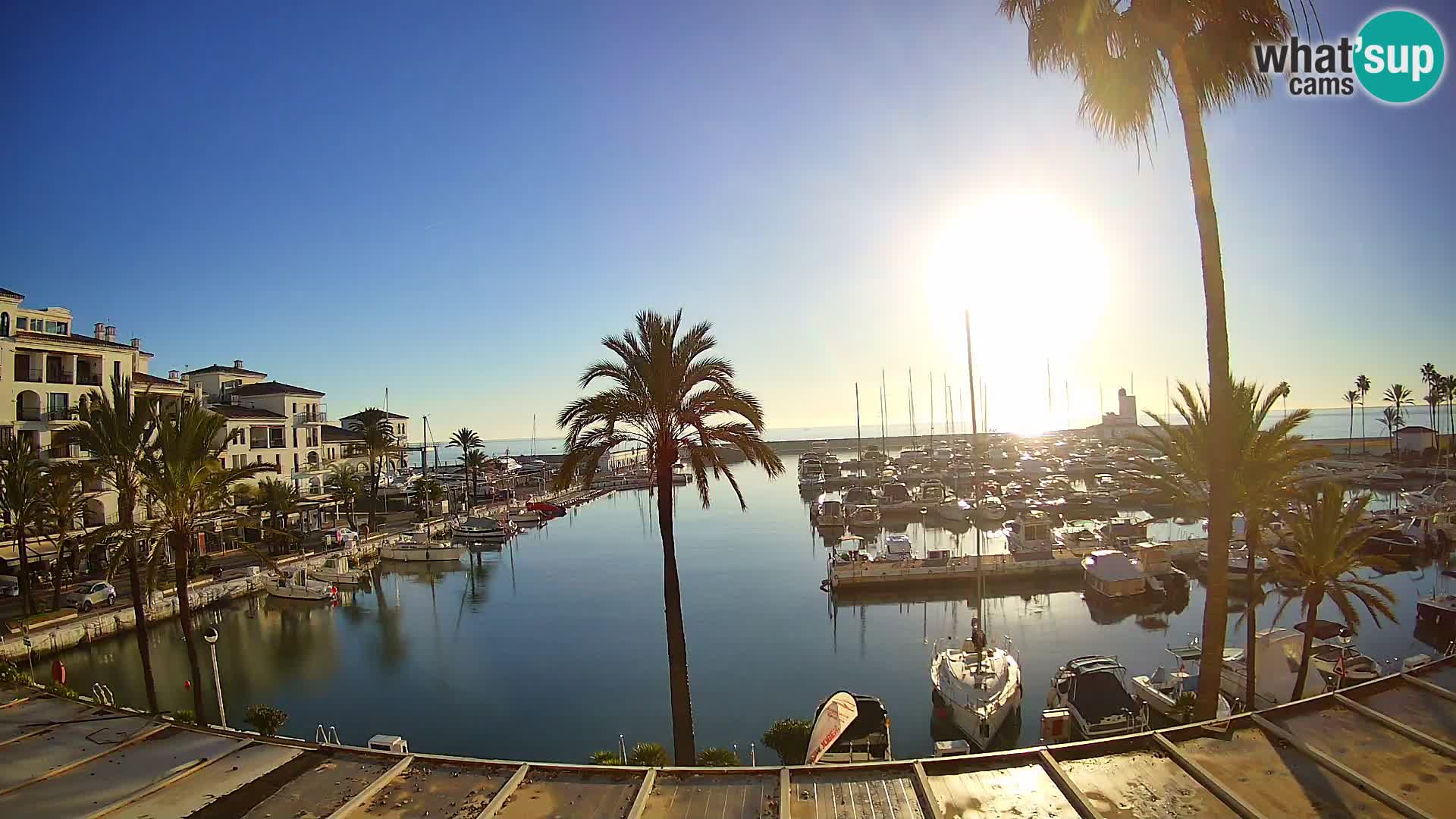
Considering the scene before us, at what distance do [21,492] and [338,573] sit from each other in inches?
651

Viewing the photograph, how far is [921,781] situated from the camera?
804 cm

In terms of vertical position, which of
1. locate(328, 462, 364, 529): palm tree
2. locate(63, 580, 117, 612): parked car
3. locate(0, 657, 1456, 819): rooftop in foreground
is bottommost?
locate(63, 580, 117, 612): parked car

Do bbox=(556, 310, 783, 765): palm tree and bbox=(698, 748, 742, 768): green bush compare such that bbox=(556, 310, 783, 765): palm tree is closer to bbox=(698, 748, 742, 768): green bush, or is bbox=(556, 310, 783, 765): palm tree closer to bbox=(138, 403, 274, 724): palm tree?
bbox=(698, 748, 742, 768): green bush

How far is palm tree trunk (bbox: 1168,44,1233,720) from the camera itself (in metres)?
10.7

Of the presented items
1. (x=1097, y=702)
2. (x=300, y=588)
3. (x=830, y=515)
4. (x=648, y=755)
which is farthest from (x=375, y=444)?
(x=1097, y=702)

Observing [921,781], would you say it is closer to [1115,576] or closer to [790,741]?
[790,741]

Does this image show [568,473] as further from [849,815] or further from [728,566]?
[728,566]

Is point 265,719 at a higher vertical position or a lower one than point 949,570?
higher

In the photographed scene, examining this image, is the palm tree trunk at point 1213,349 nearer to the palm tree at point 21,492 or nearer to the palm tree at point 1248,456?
the palm tree at point 1248,456

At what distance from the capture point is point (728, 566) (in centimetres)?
4909

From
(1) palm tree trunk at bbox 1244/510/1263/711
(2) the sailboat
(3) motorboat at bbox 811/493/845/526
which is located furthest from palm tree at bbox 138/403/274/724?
(3) motorboat at bbox 811/493/845/526

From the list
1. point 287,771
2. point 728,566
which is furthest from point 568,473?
point 728,566

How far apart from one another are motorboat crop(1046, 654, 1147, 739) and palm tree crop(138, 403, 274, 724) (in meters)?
22.7

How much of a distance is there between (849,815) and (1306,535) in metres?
14.9
